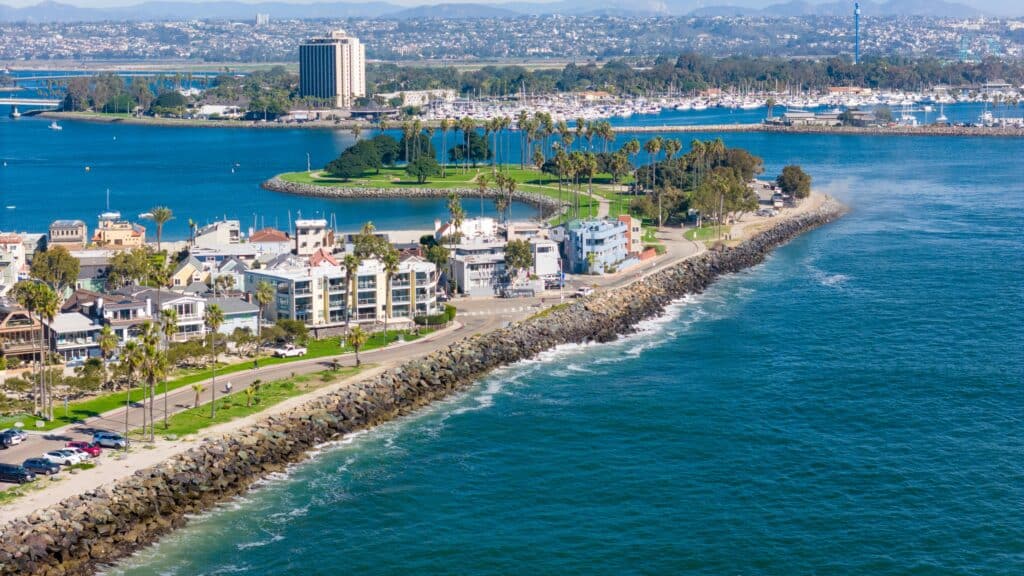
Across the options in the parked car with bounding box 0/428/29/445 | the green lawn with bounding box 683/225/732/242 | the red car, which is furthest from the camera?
the green lawn with bounding box 683/225/732/242

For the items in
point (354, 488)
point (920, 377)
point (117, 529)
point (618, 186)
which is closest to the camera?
point (117, 529)

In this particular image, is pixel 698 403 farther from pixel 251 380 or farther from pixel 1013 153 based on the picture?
pixel 1013 153

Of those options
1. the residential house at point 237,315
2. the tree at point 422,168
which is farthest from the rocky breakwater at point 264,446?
the tree at point 422,168

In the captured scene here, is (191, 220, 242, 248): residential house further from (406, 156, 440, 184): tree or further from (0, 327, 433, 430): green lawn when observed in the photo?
(406, 156, 440, 184): tree

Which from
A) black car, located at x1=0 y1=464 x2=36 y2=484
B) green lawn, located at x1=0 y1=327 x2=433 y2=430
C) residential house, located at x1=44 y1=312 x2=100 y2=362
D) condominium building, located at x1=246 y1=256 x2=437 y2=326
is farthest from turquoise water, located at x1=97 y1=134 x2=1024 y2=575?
residential house, located at x1=44 y1=312 x2=100 y2=362

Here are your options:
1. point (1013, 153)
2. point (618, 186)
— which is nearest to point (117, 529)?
point (618, 186)

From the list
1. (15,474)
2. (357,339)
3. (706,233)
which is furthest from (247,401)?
(706,233)
